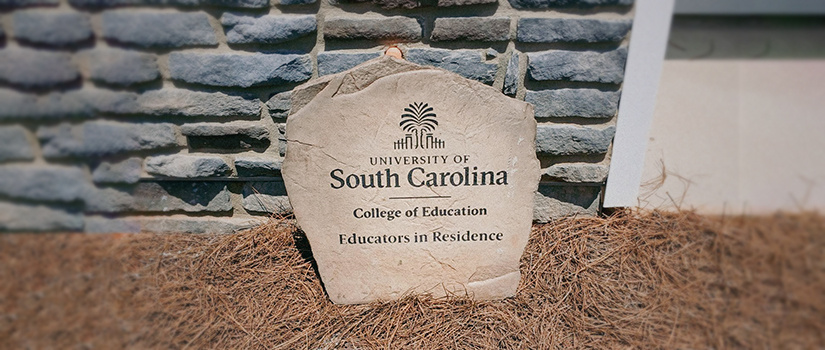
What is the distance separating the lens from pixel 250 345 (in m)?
1.54

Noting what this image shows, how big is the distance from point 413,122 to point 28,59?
1342 millimetres

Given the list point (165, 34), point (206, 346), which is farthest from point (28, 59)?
point (206, 346)

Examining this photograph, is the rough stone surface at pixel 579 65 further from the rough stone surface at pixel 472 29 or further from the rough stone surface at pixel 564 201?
the rough stone surface at pixel 564 201

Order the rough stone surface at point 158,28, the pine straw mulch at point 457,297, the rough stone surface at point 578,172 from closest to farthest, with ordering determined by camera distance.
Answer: the pine straw mulch at point 457,297 < the rough stone surface at point 158,28 < the rough stone surface at point 578,172

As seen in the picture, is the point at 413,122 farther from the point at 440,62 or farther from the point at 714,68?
the point at 714,68

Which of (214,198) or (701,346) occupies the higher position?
(214,198)

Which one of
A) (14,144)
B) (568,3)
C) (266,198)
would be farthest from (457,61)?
(14,144)

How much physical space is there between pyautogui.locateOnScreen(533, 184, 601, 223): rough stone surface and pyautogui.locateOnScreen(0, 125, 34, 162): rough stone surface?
6.69ft

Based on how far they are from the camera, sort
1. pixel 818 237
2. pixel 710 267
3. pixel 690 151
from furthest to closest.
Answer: pixel 690 151 → pixel 710 267 → pixel 818 237

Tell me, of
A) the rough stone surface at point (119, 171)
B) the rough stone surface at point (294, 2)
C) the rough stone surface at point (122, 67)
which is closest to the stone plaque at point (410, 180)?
the rough stone surface at point (294, 2)

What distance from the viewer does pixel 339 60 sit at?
1690 mm

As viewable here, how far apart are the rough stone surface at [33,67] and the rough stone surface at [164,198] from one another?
52 centimetres

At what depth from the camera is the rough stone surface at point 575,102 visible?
5.78ft

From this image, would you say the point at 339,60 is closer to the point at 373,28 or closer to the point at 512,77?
the point at 373,28
